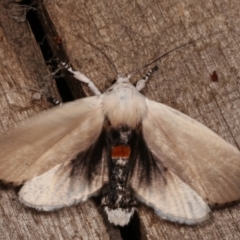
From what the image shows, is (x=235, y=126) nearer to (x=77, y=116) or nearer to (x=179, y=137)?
(x=179, y=137)

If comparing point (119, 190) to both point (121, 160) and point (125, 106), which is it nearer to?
point (121, 160)

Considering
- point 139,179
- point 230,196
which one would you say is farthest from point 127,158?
point 230,196

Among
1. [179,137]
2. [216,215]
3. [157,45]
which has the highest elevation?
[157,45]

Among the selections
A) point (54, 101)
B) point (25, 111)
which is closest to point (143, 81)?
point (54, 101)

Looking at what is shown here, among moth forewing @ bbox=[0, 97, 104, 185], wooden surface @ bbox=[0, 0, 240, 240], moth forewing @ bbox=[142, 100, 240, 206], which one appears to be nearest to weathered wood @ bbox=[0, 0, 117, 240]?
wooden surface @ bbox=[0, 0, 240, 240]

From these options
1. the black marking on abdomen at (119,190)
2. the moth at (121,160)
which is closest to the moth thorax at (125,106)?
the moth at (121,160)

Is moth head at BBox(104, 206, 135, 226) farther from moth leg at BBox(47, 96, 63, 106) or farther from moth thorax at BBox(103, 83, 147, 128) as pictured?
moth leg at BBox(47, 96, 63, 106)
